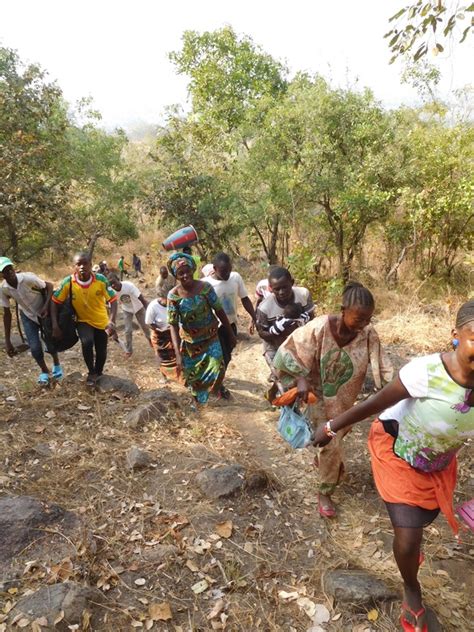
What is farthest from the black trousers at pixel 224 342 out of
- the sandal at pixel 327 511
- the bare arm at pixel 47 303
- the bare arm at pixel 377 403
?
the bare arm at pixel 377 403

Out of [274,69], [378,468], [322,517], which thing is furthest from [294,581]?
[274,69]

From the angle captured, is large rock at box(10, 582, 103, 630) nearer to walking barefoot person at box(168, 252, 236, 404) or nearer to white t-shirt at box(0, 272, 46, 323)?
walking barefoot person at box(168, 252, 236, 404)

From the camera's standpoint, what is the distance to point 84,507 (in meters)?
2.86

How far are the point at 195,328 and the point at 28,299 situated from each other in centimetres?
185

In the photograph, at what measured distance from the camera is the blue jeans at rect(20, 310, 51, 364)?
4707 millimetres

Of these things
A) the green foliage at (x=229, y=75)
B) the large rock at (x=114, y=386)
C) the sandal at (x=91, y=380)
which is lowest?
the large rock at (x=114, y=386)

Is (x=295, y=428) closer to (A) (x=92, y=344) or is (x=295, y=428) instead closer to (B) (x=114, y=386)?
(B) (x=114, y=386)

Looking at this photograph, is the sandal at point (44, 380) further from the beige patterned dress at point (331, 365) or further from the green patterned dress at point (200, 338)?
the beige patterned dress at point (331, 365)

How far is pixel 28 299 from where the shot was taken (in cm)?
452

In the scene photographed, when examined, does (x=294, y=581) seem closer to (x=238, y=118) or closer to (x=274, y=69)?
(x=238, y=118)

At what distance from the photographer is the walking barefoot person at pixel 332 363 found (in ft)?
8.83

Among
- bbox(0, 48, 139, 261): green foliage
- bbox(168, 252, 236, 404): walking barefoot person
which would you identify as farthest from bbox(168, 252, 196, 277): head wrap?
bbox(0, 48, 139, 261): green foliage

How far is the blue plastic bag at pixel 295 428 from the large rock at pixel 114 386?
258cm

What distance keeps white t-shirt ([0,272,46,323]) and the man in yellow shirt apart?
20cm
